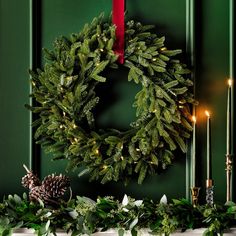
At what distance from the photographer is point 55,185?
2371 mm

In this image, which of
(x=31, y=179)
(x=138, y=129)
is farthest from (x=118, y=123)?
(x=31, y=179)

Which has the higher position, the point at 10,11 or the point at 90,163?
the point at 10,11

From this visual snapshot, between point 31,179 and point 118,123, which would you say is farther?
point 118,123

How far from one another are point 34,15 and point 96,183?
0.75 meters

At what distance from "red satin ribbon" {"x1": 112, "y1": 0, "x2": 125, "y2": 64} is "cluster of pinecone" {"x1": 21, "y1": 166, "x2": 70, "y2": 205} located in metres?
0.56

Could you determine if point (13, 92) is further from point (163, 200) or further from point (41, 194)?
point (163, 200)

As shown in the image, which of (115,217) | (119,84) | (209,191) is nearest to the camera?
(115,217)

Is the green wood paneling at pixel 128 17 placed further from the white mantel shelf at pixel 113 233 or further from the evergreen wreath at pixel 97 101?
the white mantel shelf at pixel 113 233

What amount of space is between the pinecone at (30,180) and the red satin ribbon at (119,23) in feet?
1.94

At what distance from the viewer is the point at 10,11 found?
2.63 m

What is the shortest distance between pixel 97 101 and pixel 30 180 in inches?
16.3

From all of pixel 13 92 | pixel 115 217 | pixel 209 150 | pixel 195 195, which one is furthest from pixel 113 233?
pixel 13 92

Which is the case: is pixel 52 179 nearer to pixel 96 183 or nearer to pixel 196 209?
pixel 96 183

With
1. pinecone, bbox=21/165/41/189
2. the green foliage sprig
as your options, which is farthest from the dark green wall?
the green foliage sprig
